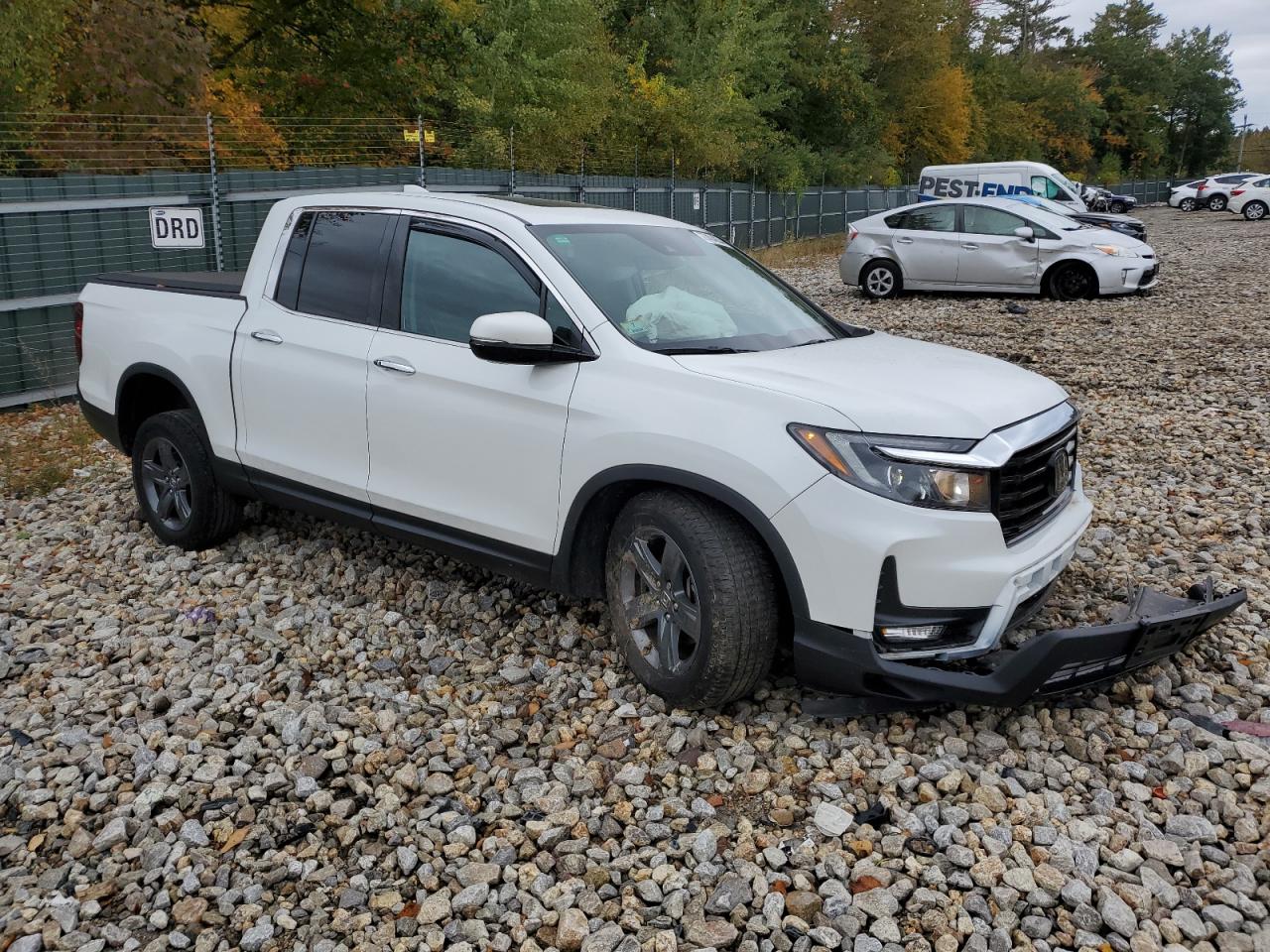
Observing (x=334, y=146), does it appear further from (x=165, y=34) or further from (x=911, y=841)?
(x=911, y=841)

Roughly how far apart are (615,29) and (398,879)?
33608 millimetres

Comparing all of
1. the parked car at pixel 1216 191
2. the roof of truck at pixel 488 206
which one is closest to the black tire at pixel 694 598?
the roof of truck at pixel 488 206

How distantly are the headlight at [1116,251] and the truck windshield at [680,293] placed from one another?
11665 millimetres

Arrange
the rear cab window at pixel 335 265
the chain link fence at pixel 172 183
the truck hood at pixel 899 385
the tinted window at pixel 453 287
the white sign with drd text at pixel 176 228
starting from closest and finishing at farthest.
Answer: the truck hood at pixel 899 385 → the tinted window at pixel 453 287 → the rear cab window at pixel 335 265 → the chain link fence at pixel 172 183 → the white sign with drd text at pixel 176 228

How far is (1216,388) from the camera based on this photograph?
9164 millimetres

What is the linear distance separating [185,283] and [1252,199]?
4019 cm

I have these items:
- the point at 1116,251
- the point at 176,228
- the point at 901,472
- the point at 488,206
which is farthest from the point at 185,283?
the point at 1116,251

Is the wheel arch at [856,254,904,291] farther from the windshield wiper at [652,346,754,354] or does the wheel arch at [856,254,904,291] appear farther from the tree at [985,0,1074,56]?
the tree at [985,0,1074,56]

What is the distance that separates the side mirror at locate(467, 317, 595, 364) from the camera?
3693 millimetres

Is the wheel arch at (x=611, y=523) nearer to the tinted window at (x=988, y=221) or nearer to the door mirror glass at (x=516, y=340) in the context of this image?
the door mirror glass at (x=516, y=340)

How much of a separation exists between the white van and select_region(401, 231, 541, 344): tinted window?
23651mm

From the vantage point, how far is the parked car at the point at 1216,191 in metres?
44.5

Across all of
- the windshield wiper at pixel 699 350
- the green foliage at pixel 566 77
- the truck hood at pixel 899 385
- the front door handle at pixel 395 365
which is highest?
the green foliage at pixel 566 77

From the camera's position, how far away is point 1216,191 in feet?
147
